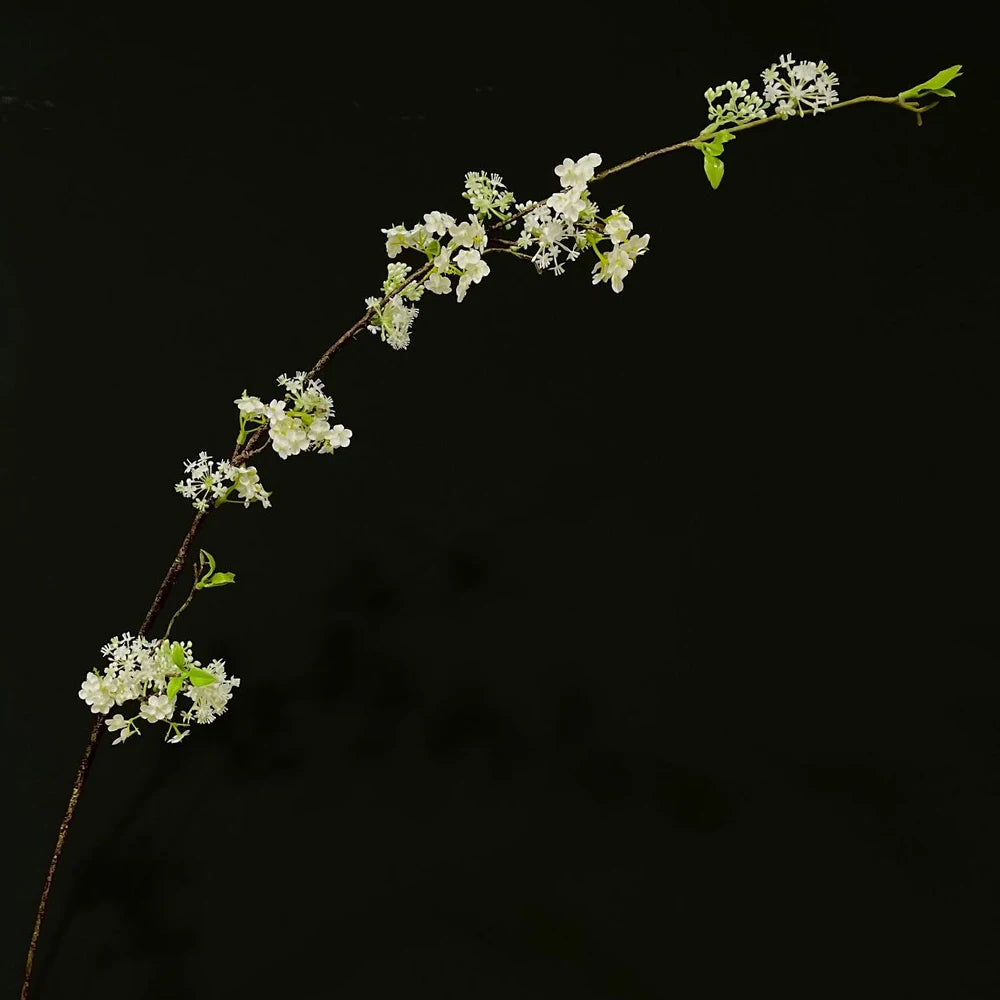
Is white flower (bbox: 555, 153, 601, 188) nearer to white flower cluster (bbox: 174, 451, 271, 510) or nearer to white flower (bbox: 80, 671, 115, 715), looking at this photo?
white flower cluster (bbox: 174, 451, 271, 510)

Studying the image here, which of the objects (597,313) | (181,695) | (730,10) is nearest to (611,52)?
(730,10)

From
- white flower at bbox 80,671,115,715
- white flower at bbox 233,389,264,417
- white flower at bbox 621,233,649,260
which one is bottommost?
white flower at bbox 80,671,115,715

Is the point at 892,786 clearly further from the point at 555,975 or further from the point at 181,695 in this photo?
the point at 181,695

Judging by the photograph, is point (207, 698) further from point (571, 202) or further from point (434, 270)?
point (571, 202)

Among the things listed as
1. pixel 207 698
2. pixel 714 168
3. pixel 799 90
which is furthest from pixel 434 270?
pixel 207 698

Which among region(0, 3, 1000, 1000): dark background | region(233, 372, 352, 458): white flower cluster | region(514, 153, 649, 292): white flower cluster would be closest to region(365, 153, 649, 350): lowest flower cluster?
region(514, 153, 649, 292): white flower cluster

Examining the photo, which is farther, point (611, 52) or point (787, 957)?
point (611, 52)

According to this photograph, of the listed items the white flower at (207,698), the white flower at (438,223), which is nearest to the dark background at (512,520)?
the white flower at (207,698)

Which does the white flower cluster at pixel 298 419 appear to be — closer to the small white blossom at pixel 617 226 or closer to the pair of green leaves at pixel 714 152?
the small white blossom at pixel 617 226
